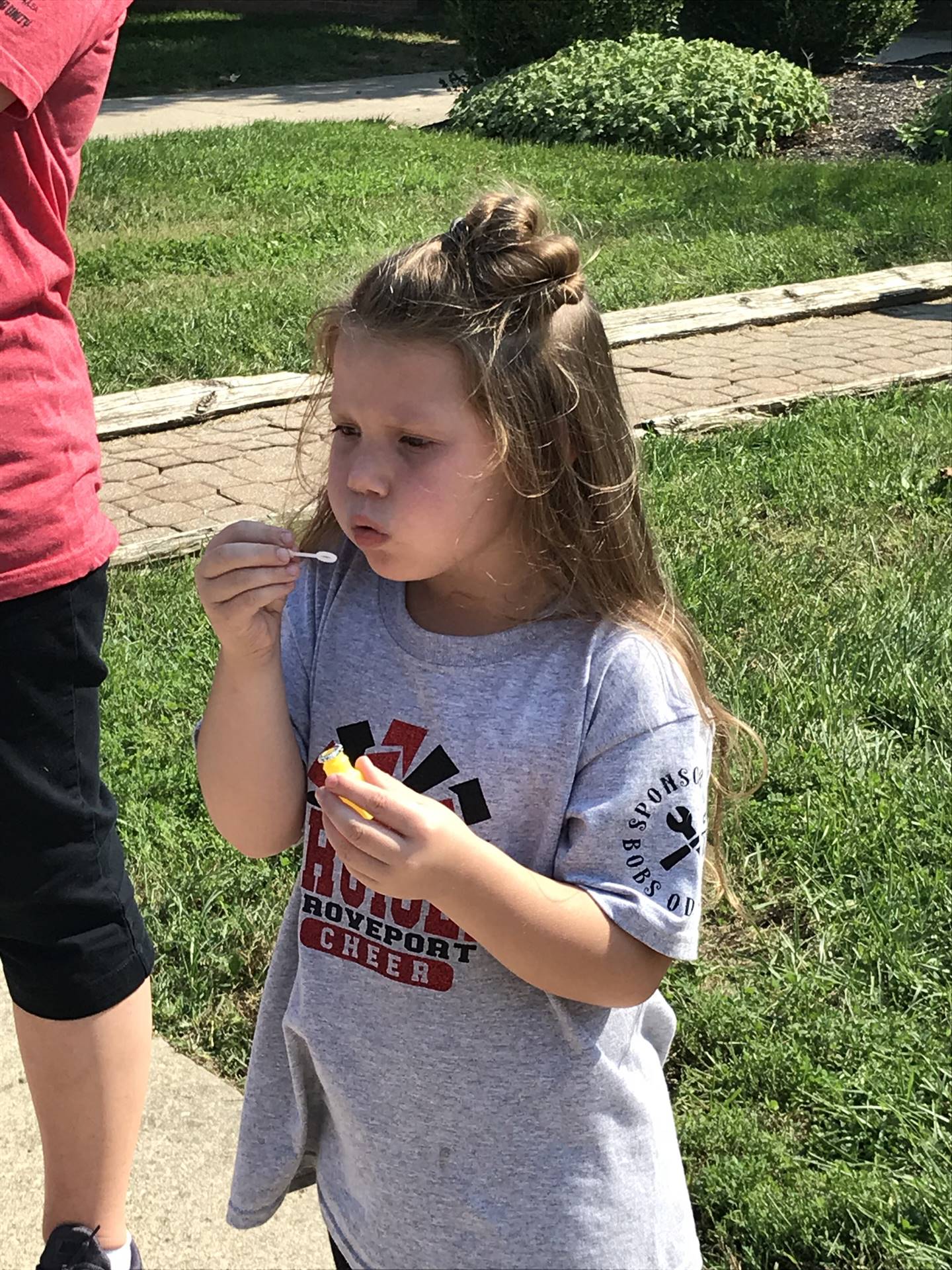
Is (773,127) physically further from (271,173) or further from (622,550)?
(622,550)

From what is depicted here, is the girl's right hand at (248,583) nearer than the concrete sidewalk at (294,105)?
Yes

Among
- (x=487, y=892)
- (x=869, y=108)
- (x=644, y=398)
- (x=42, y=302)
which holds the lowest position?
(x=869, y=108)

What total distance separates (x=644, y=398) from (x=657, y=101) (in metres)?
7.27

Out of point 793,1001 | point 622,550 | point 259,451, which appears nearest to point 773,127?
point 259,451

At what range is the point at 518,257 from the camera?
154cm

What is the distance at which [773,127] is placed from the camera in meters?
12.8

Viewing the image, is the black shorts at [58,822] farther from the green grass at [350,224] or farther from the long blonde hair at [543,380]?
the green grass at [350,224]

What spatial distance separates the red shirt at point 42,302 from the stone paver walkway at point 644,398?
95.3 inches

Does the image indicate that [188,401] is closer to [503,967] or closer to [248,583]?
[248,583]

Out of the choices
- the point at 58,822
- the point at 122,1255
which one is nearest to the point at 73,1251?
the point at 122,1255

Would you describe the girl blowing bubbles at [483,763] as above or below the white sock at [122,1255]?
above

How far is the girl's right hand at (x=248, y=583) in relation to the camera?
1560 mm

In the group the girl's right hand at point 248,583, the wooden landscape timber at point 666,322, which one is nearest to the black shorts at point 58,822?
the girl's right hand at point 248,583

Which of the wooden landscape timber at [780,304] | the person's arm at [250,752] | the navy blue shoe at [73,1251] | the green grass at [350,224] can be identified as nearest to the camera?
the person's arm at [250,752]
